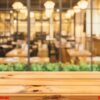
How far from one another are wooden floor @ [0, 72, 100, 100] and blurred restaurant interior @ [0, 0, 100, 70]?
329 inches

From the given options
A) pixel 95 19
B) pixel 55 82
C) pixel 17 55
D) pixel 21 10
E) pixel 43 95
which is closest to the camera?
pixel 43 95

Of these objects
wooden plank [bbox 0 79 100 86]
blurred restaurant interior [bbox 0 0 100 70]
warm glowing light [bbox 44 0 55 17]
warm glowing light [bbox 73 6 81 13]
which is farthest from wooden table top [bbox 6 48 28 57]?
wooden plank [bbox 0 79 100 86]

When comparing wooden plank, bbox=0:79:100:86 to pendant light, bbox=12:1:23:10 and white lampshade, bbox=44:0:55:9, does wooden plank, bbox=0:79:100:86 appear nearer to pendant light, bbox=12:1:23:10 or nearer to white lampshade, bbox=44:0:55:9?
pendant light, bbox=12:1:23:10

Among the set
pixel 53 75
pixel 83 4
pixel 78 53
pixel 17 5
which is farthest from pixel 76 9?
pixel 53 75

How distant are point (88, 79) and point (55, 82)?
173 millimetres

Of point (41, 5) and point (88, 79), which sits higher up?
point (41, 5)

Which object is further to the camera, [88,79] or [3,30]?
[3,30]

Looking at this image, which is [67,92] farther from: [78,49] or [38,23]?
[38,23]

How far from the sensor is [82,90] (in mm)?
1352

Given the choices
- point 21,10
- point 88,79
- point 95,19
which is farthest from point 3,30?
point 88,79

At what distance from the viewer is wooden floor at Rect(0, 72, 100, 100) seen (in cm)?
129

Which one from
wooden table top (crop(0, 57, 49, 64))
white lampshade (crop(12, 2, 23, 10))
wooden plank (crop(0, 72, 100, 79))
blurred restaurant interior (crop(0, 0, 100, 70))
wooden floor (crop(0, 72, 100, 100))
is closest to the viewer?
wooden floor (crop(0, 72, 100, 100))

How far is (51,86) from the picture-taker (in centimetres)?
143

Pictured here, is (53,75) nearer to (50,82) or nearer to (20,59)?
(50,82)
